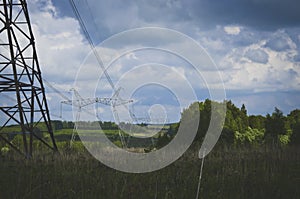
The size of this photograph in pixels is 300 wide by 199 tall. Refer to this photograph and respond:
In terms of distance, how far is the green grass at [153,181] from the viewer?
6.33m

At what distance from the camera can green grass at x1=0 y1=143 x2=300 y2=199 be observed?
20.8 ft

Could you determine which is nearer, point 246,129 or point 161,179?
A: point 161,179

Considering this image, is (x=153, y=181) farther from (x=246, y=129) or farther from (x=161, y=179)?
(x=246, y=129)

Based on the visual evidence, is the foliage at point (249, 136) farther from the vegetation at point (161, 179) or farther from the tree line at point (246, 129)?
the vegetation at point (161, 179)

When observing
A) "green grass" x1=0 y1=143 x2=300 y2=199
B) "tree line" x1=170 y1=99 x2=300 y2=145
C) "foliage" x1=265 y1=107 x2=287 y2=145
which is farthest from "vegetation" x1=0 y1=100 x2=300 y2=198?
"foliage" x1=265 y1=107 x2=287 y2=145

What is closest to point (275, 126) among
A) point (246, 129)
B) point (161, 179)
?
point (246, 129)

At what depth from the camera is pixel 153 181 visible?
7371 millimetres

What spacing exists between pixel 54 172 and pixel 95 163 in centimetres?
174

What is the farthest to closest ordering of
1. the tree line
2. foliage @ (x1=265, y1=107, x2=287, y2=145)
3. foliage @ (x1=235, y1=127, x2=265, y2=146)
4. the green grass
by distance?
1. foliage @ (x1=265, y1=107, x2=287, y2=145)
2. foliage @ (x1=235, y1=127, x2=265, y2=146)
3. the tree line
4. the green grass

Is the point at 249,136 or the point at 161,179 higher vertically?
the point at 249,136

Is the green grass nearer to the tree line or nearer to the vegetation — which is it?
the vegetation

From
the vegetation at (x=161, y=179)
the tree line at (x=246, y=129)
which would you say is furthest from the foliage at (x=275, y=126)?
the vegetation at (x=161, y=179)

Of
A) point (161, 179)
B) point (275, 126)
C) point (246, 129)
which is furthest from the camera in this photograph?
point (246, 129)

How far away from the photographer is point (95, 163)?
9.77 meters
